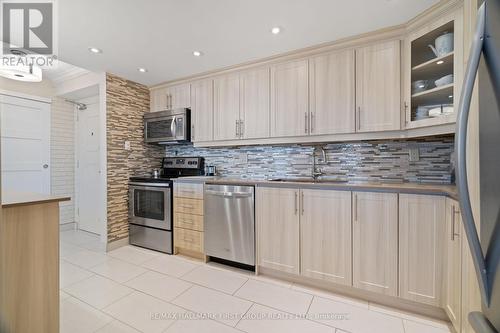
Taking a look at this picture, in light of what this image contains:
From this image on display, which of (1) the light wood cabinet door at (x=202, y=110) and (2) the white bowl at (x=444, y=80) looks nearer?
(2) the white bowl at (x=444, y=80)

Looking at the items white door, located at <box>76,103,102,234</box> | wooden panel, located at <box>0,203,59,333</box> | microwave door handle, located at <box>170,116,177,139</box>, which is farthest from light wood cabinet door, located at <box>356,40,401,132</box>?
white door, located at <box>76,103,102,234</box>

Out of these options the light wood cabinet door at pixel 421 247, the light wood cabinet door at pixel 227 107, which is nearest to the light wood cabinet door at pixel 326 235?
the light wood cabinet door at pixel 421 247

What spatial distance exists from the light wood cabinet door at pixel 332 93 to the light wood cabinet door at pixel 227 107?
926 millimetres

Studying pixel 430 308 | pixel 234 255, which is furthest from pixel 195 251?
pixel 430 308

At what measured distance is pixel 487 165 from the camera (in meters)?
0.72

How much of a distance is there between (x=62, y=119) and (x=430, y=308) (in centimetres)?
542

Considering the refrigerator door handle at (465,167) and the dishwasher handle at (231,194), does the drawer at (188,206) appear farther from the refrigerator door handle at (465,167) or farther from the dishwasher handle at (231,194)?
the refrigerator door handle at (465,167)

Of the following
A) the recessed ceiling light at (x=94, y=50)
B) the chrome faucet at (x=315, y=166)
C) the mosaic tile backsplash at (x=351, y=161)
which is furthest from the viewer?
the chrome faucet at (x=315, y=166)

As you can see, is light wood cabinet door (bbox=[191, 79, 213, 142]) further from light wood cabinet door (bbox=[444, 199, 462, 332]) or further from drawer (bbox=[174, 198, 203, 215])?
light wood cabinet door (bbox=[444, 199, 462, 332])

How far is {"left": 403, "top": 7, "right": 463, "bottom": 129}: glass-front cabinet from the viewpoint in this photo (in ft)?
5.41

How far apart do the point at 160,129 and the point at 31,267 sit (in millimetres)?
2328

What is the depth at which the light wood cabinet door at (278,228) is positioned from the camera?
2.14m

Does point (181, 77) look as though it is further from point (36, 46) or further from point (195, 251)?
point (195, 251)

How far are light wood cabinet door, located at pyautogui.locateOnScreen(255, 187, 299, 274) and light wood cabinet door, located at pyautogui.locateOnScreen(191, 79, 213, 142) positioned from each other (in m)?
1.23
